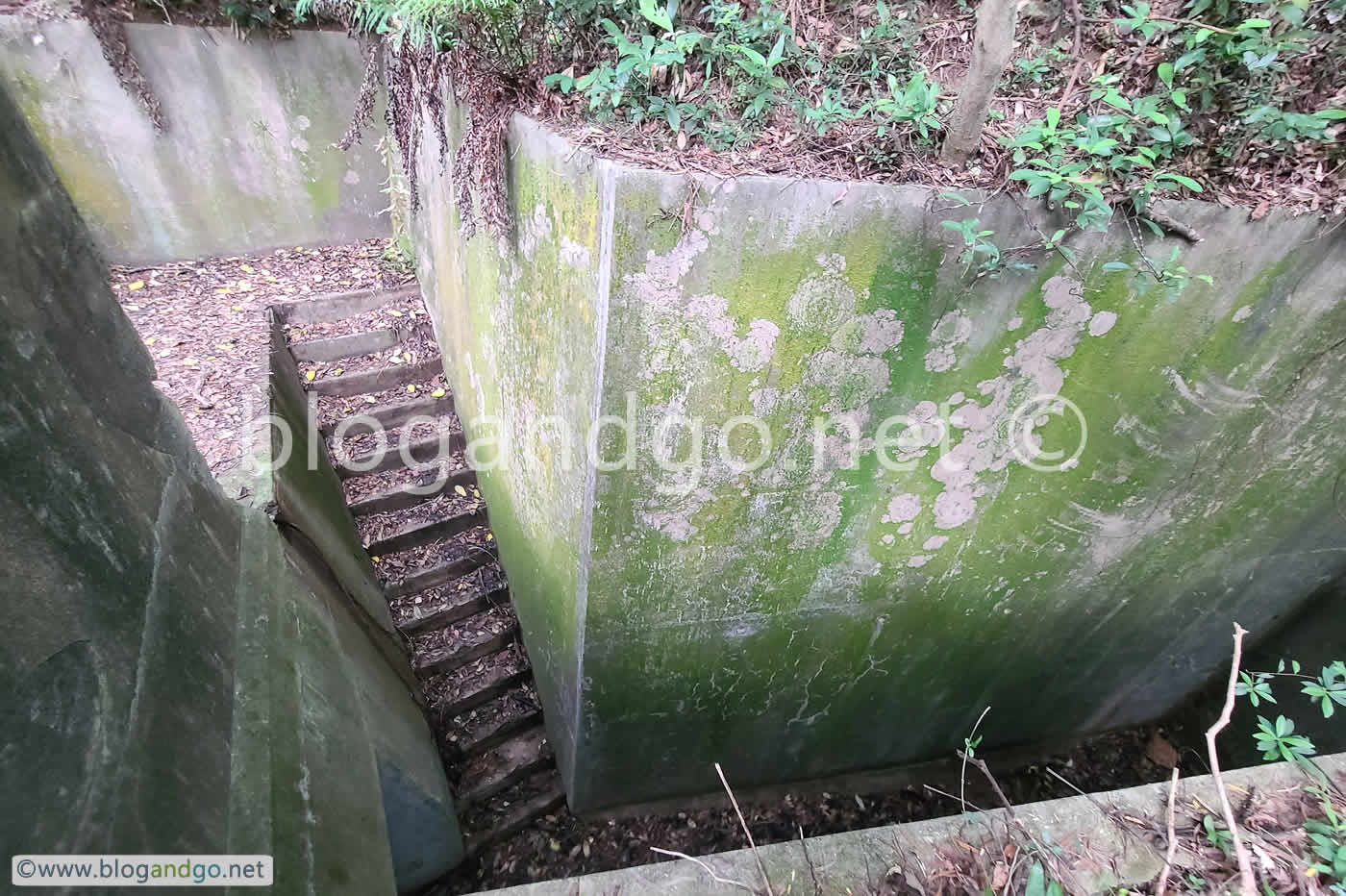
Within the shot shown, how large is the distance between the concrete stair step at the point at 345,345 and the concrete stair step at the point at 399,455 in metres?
1.03

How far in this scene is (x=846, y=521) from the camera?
8.50ft

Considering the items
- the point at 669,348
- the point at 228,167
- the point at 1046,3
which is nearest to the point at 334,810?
the point at 669,348

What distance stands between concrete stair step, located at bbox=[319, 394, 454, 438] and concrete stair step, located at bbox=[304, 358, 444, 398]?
0.24m

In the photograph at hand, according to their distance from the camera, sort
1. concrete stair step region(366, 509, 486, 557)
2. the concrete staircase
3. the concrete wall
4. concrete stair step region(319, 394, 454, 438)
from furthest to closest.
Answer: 1. concrete stair step region(319, 394, 454, 438)
2. concrete stair step region(366, 509, 486, 557)
3. the concrete staircase
4. the concrete wall

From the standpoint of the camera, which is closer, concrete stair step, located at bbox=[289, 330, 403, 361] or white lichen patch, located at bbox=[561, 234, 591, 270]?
white lichen patch, located at bbox=[561, 234, 591, 270]

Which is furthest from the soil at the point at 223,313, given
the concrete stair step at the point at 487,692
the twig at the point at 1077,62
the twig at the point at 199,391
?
the twig at the point at 1077,62

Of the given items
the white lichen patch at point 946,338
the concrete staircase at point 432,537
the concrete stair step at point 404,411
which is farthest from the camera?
the concrete stair step at point 404,411

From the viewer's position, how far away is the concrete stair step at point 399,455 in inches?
196

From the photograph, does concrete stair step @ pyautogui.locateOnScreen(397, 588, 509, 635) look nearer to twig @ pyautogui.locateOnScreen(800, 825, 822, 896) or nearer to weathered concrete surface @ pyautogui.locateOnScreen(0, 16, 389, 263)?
twig @ pyautogui.locateOnScreen(800, 825, 822, 896)

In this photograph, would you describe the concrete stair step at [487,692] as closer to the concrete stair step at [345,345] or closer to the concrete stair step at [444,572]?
the concrete stair step at [444,572]

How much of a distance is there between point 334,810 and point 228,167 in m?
6.16

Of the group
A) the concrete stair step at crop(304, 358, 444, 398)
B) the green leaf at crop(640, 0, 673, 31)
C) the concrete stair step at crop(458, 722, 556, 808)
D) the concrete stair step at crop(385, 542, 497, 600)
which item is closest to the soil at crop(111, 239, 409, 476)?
the concrete stair step at crop(304, 358, 444, 398)

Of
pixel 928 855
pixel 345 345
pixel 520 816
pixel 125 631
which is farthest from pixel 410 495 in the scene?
pixel 928 855

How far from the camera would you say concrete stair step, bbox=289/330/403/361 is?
521 centimetres
